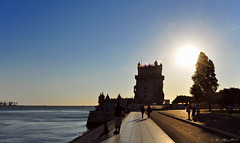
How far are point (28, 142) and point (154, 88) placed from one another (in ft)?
251

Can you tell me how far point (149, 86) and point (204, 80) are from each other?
4808 centimetres

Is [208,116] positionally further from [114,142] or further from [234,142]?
[114,142]

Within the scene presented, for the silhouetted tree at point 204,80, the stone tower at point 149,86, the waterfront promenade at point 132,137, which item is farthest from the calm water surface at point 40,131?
the stone tower at point 149,86

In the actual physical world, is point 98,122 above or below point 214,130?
below

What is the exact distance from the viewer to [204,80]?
54.8 metres

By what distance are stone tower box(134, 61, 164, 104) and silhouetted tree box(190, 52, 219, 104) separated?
43557 millimetres

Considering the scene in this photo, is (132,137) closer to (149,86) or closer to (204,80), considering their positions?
(204,80)

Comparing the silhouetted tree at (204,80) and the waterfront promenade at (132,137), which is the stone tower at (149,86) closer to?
the silhouetted tree at (204,80)

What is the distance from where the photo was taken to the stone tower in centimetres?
10099

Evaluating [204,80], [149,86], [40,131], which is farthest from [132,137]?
[149,86]

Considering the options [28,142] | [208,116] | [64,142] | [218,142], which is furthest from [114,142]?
[28,142]

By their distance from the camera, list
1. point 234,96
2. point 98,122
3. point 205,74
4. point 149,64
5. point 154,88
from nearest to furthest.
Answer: point 234,96, point 98,122, point 205,74, point 154,88, point 149,64

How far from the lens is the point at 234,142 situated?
11.6 metres

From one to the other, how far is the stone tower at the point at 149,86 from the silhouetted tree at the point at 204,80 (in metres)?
43.6
